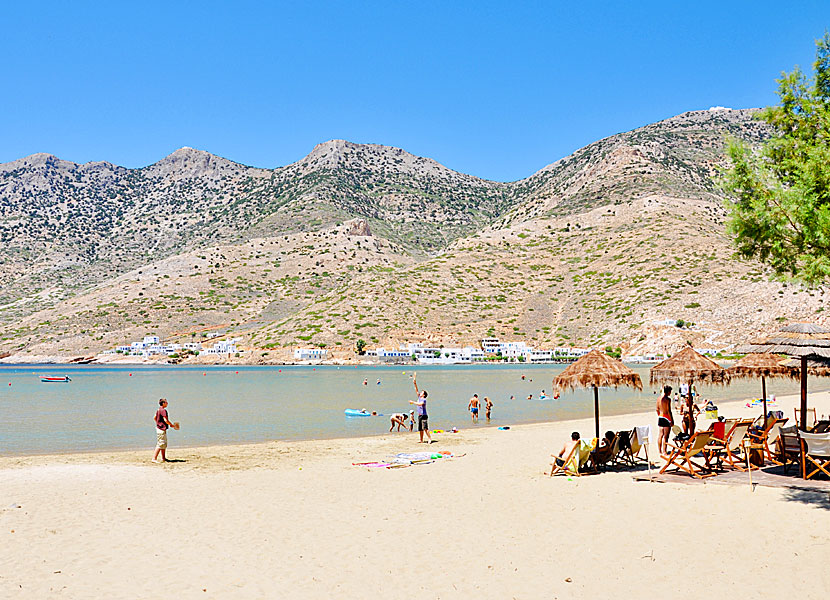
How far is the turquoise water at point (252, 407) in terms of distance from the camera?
2258 centimetres

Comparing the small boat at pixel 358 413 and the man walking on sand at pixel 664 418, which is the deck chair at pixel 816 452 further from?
the small boat at pixel 358 413

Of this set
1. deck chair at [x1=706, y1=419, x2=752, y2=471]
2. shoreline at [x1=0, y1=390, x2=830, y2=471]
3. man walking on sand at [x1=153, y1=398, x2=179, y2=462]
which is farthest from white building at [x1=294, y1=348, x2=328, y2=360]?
deck chair at [x1=706, y1=419, x2=752, y2=471]

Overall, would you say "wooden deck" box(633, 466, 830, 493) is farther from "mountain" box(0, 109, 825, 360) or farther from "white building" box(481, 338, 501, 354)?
"white building" box(481, 338, 501, 354)

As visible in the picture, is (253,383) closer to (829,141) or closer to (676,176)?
(829,141)

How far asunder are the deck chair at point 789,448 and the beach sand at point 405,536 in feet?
4.82

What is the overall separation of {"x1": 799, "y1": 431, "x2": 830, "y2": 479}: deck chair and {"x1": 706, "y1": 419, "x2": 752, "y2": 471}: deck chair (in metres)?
1.09

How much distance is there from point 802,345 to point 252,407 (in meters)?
27.6

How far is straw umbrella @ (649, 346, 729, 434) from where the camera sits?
572 inches

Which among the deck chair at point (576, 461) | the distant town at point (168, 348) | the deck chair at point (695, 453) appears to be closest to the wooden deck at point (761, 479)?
the deck chair at point (695, 453)

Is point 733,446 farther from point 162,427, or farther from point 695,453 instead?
point 162,427

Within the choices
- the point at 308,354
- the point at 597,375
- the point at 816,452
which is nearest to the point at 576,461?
the point at 597,375

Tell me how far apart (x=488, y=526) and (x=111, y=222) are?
14880 centimetres

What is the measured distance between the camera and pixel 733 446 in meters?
11.5

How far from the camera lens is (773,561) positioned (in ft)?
22.6
